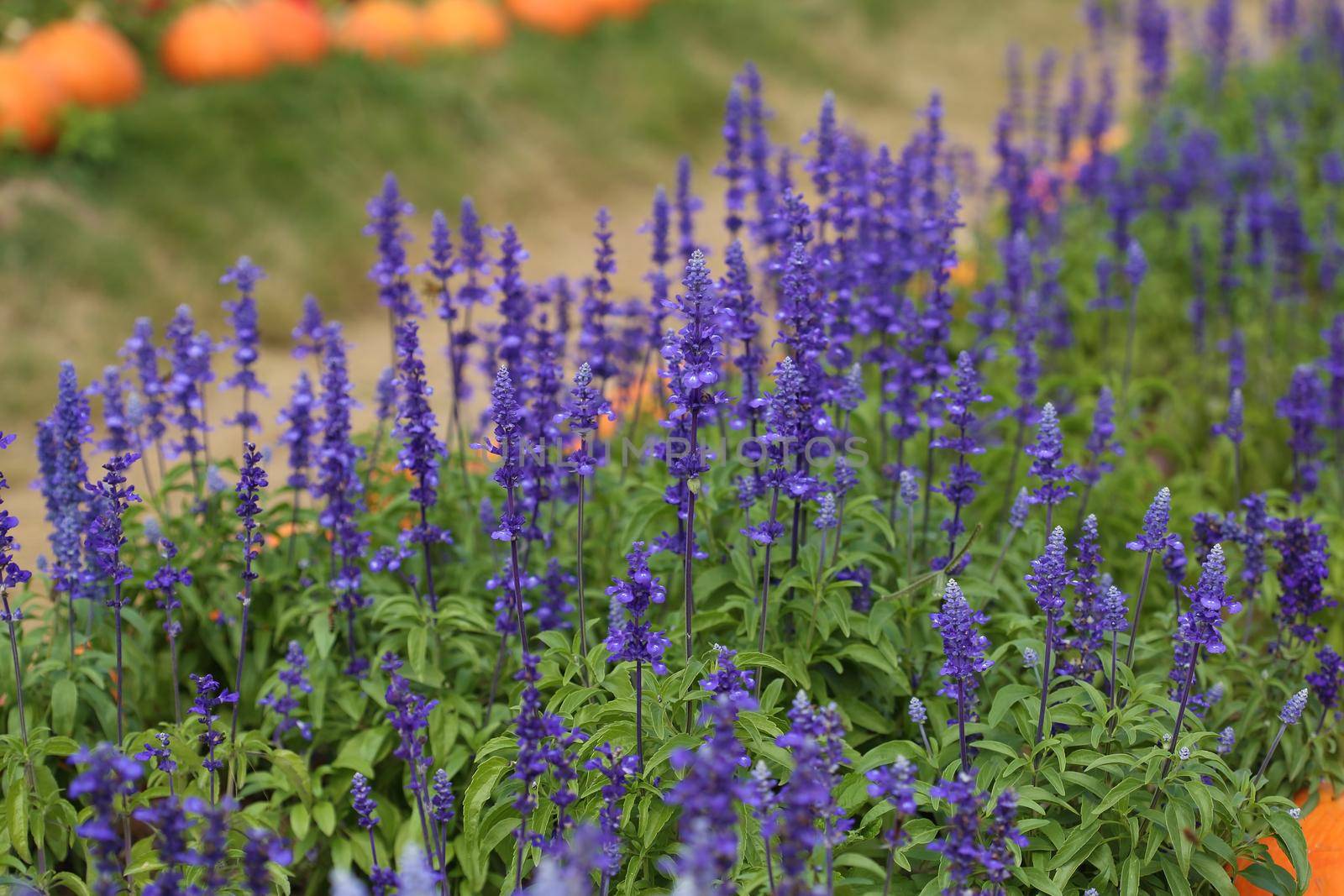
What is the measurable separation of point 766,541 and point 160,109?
9.20 m

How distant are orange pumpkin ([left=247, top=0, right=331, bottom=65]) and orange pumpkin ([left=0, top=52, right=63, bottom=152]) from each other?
2398mm

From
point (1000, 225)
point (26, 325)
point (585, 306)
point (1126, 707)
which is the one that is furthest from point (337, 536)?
point (1000, 225)

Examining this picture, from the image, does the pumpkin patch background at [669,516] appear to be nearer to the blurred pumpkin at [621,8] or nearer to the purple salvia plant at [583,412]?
the purple salvia plant at [583,412]

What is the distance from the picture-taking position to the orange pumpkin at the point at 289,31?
12.3 metres

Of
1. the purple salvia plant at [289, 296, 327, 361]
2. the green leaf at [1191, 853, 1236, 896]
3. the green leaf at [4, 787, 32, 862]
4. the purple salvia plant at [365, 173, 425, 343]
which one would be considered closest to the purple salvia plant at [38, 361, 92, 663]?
the green leaf at [4, 787, 32, 862]

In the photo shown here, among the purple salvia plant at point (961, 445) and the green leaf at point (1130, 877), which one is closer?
the green leaf at point (1130, 877)

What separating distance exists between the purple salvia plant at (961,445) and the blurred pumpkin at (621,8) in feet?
37.4

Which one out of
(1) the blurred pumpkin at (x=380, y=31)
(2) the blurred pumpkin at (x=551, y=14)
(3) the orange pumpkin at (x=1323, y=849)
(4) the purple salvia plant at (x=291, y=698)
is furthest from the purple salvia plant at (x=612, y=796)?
(2) the blurred pumpkin at (x=551, y=14)

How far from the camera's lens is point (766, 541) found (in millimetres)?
4086

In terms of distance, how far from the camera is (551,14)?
14.5 metres

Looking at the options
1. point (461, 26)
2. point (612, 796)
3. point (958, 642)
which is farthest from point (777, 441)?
point (461, 26)

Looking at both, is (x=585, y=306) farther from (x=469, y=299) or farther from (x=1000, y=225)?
(x=1000, y=225)

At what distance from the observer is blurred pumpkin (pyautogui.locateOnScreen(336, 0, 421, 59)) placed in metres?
13.2

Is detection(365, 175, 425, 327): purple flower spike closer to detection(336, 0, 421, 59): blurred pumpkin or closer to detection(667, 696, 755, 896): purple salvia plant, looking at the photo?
detection(667, 696, 755, 896): purple salvia plant
